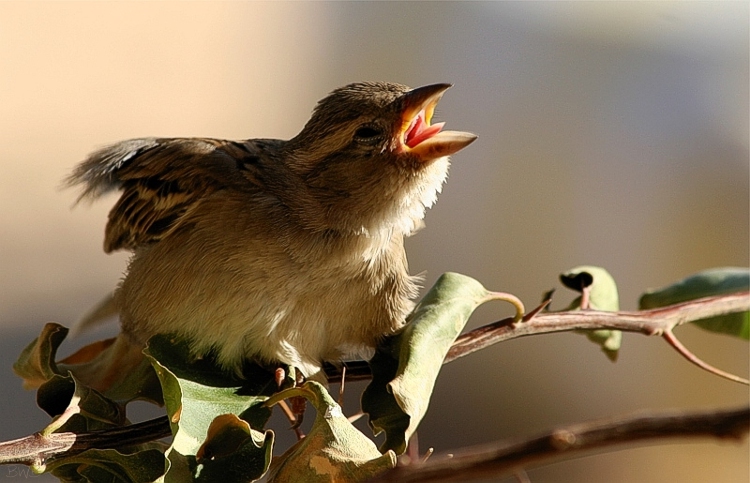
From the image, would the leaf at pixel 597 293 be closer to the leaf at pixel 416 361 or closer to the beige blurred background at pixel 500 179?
the leaf at pixel 416 361

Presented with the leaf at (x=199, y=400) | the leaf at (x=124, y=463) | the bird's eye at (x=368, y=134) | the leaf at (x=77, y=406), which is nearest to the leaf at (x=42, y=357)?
the leaf at (x=77, y=406)

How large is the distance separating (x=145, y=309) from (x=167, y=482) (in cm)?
95

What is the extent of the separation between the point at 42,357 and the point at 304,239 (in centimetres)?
78

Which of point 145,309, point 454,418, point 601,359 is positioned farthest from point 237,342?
point 601,359

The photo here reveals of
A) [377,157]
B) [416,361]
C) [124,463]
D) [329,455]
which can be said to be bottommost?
[124,463]

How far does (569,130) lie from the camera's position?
1008cm

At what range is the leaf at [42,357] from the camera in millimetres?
2195

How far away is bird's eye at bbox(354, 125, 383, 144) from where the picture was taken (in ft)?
8.46

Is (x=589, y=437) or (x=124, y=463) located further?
(x=124, y=463)

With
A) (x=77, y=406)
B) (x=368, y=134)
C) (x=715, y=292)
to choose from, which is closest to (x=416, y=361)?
(x=77, y=406)

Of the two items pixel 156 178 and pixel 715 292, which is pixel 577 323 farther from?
pixel 156 178

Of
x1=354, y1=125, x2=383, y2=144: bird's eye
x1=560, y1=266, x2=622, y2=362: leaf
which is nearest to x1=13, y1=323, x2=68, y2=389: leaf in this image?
x1=354, y1=125, x2=383, y2=144: bird's eye

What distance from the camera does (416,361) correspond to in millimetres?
1970

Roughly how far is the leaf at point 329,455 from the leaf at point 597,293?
3.03 feet
